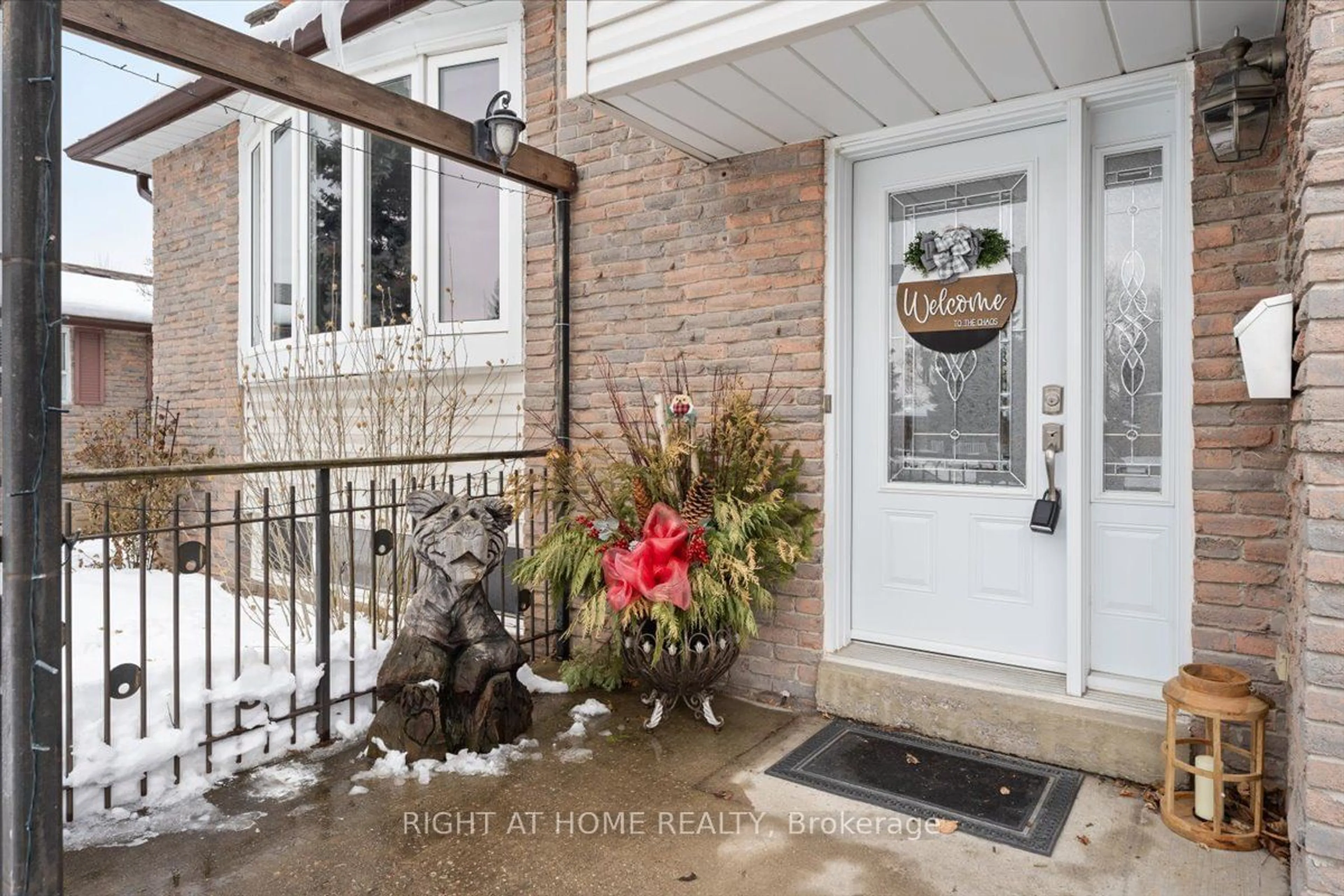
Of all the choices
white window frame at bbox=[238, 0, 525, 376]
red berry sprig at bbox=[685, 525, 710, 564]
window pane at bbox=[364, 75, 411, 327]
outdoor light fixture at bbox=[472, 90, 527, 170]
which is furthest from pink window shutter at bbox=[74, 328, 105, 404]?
red berry sprig at bbox=[685, 525, 710, 564]

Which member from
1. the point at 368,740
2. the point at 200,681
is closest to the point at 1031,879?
the point at 368,740

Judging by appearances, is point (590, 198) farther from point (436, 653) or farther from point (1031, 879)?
point (1031, 879)

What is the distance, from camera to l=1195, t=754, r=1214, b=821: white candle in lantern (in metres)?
2.40

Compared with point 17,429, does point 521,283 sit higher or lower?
higher

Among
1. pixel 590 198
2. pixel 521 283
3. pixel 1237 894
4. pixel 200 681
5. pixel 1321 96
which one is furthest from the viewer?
pixel 521 283

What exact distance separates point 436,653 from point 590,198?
2.41 metres

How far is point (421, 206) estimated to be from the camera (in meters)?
5.21

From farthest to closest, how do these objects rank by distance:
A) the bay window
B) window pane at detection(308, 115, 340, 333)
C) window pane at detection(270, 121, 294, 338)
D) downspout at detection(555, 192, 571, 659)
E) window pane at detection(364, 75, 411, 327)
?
window pane at detection(270, 121, 294, 338) < window pane at detection(308, 115, 340, 333) < window pane at detection(364, 75, 411, 327) < the bay window < downspout at detection(555, 192, 571, 659)

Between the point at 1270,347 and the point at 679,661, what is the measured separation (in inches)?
A: 85.4

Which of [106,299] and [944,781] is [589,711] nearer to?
[944,781]

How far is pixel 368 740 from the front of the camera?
9.80ft

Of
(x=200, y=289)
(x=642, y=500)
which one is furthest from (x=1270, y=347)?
(x=200, y=289)

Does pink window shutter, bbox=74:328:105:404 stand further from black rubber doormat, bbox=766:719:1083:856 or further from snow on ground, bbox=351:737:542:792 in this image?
black rubber doormat, bbox=766:719:1083:856

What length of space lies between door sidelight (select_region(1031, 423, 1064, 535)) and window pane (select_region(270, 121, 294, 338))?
5.58 m
